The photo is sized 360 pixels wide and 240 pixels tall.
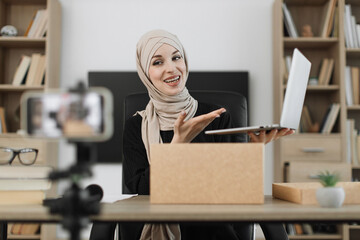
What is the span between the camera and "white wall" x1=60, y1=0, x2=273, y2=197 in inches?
143

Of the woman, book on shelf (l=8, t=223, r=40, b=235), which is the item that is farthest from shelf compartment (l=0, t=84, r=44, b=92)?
the woman

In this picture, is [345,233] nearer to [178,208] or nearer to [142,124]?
[142,124]

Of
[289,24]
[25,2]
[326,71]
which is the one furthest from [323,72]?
[25,2]

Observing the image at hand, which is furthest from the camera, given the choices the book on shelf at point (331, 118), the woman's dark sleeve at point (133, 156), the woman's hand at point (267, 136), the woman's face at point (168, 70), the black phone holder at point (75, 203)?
the book on shelf at point (331, 118)

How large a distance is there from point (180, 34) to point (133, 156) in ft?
6.97

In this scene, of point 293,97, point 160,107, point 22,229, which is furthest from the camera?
point 22,229

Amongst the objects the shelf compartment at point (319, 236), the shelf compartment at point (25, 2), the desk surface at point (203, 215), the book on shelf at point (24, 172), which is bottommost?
the shelf compartment at point (319, 236)

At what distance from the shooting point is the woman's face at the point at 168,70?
6.09 feet

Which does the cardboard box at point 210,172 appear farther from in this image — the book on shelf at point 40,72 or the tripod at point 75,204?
the book on shelf at point 40,72

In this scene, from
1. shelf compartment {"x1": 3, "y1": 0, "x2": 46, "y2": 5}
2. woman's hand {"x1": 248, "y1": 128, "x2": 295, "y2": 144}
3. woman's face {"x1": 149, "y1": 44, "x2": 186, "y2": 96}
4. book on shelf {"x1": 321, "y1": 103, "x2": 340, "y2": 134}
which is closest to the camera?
woman's hand {"x1": 248, "y1": 128, "x2": 295, "y2": 144}

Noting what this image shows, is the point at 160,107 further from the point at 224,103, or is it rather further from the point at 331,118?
the point at 331,118

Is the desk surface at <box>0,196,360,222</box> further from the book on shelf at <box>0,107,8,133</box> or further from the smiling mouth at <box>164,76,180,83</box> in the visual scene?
the book on shelf at <box>0,107,8,133</box>

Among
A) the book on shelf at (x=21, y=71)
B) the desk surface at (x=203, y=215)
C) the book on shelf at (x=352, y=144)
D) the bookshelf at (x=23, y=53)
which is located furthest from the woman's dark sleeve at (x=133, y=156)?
the book on shelf at (x=352, y=144)

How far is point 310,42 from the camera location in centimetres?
341
